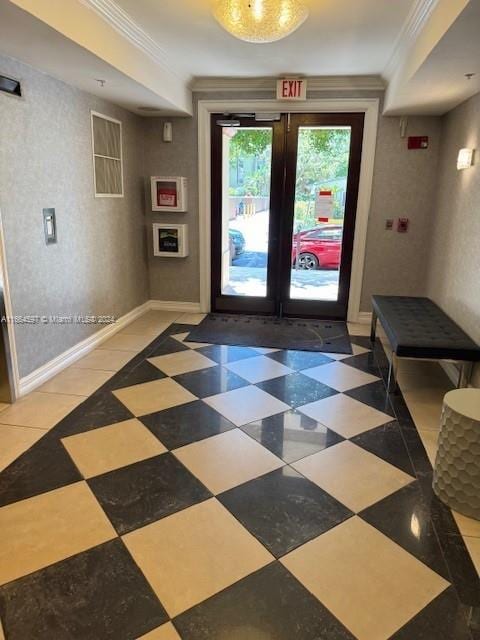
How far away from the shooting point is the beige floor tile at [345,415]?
270 centimetres

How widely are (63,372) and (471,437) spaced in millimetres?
2900

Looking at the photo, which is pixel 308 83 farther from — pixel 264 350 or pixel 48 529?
pixel 48 529

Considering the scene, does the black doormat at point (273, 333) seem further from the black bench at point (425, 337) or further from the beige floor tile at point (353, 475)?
the beige floor tile at point (353, 475)

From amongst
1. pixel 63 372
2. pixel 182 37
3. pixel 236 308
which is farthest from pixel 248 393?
pixel 182 37

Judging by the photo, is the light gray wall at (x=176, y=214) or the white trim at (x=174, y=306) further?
the white trim at (x=174, y=306)

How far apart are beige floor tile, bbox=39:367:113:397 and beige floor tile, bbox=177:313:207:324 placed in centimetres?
153

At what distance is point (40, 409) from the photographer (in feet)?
9.32

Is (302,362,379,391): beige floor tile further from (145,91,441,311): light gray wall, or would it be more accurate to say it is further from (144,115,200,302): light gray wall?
(144,115,200,302): light gray wall

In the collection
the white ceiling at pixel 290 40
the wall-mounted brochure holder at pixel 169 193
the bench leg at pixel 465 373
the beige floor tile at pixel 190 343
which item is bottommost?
the beige floor tile at pixel 190 343

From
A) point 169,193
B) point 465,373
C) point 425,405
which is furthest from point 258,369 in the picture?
point 169,193

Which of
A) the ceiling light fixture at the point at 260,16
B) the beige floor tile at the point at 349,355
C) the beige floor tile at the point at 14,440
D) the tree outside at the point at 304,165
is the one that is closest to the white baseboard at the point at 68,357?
the beige floor tile at the point at 14,440

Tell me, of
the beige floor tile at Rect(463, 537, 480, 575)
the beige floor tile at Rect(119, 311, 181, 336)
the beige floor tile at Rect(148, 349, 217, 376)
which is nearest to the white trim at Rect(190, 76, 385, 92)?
the beige floor tile at Rect(119, 311, 181, 336)

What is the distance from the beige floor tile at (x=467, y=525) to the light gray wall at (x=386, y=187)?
3140mm

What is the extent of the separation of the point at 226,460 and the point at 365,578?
929 millimetres
